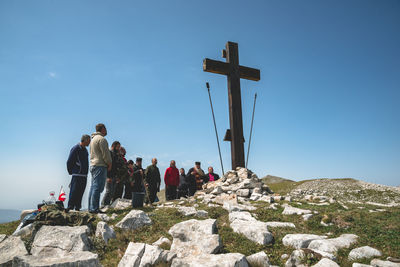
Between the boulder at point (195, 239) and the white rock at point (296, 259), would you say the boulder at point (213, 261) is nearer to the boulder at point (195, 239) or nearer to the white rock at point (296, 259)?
the boulder at point (195, 239)

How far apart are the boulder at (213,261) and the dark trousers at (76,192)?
4903 millimetres

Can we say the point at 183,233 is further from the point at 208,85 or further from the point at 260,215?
the point at 208,85

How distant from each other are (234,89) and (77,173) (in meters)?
7.67

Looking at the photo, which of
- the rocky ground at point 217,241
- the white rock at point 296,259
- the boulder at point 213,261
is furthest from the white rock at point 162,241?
the white rock at point 296,259

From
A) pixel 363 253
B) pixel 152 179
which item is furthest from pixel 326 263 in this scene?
pixel 152 179

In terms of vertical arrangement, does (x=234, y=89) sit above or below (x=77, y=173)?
above

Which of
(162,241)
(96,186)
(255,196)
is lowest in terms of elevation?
(162,241)

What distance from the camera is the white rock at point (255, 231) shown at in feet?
15.4

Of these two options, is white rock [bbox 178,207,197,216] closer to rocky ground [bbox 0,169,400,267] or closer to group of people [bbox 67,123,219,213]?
rocky ground [bbox 0,169,400,267]

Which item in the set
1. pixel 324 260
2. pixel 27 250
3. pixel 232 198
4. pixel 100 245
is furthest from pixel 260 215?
pixel 27 250

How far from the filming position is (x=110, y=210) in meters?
7.86

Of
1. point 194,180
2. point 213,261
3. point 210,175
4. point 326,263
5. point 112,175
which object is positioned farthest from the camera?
point 210,175

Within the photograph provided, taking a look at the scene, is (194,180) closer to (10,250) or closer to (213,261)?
(10,250)

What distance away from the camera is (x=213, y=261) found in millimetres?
3514
